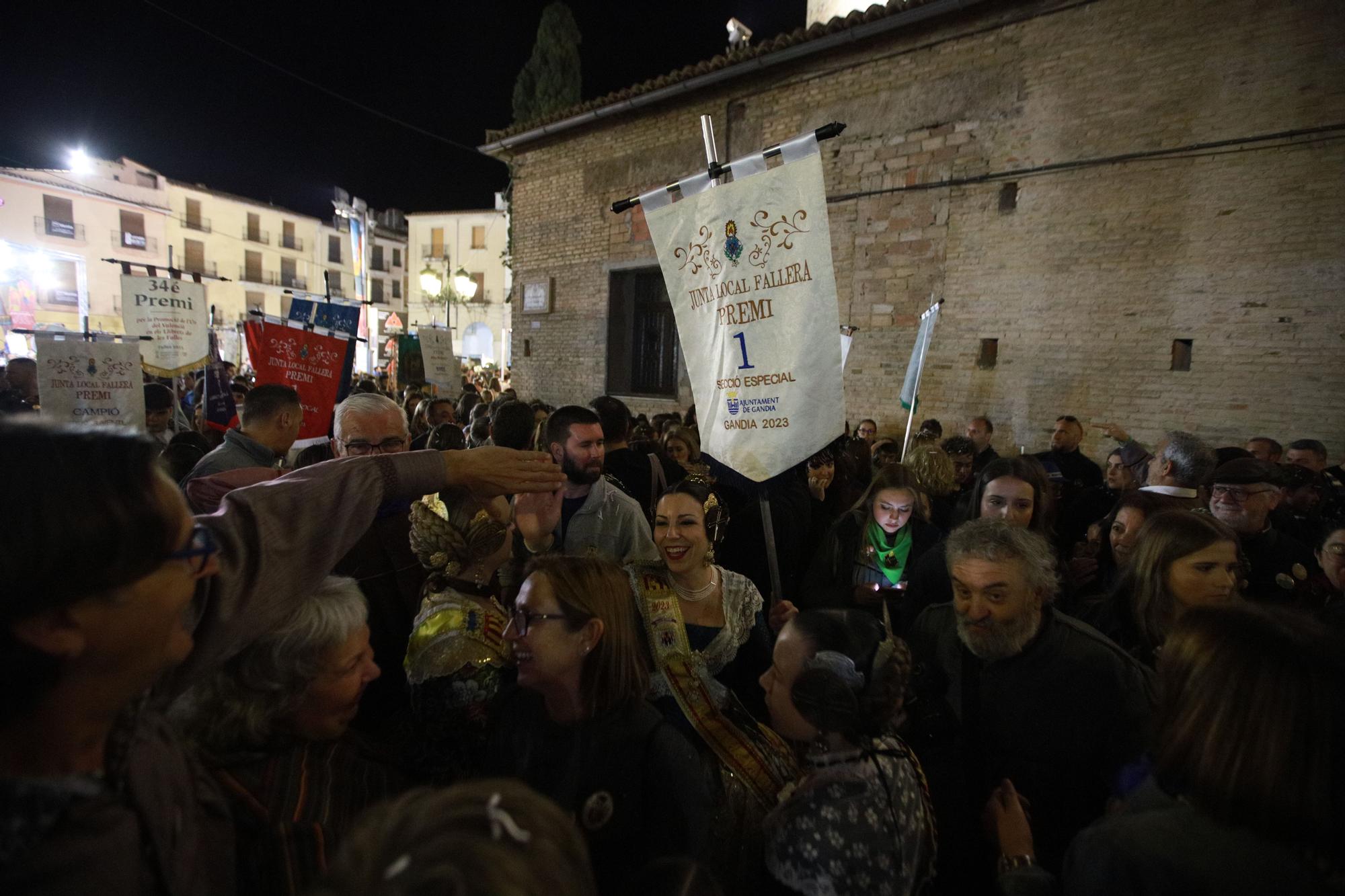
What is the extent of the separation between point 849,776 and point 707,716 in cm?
74

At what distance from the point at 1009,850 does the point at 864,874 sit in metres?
0.59

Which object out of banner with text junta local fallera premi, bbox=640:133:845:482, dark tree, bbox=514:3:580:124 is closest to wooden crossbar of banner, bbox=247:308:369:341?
banner with text junta local fallera premi, bbox=640:133:845:482

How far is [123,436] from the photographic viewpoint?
3.09 feet

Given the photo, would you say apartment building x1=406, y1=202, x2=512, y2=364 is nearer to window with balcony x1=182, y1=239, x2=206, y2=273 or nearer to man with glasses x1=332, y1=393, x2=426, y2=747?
window with balcony x1=182, y1=239, x2=206, y2=273

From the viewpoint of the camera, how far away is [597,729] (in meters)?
1.77

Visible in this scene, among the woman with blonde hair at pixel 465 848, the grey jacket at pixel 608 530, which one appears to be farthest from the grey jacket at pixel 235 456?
the woman with blonde hair at pixel 465 848

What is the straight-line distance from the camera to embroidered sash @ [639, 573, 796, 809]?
2.03 metres

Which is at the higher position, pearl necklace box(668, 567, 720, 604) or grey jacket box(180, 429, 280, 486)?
grey jacket box(180, 429, 280, 486)

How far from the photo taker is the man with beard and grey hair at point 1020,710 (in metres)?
2.02

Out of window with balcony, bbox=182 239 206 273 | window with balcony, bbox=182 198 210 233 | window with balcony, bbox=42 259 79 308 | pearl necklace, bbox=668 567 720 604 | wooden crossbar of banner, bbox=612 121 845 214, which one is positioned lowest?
pearl necklace, bbox=668 567 720 604

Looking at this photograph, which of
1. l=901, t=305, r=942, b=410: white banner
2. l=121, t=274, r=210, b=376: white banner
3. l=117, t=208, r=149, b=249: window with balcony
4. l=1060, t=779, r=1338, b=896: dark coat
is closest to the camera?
l=1060, t=779, r=1338, b=896: dark coat

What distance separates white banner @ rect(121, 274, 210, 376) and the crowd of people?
5.84 metres

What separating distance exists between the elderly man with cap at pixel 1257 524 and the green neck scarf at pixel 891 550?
169 cm

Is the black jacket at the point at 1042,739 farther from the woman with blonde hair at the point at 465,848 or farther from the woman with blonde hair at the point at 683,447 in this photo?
the woman with blonde hair at the point at 683,447
